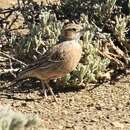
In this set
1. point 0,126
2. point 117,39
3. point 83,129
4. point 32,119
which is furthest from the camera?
point 117,39

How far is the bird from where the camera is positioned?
8164mm

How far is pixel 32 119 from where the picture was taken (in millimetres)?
6246

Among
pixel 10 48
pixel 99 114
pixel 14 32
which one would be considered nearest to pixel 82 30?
pixel 99 114

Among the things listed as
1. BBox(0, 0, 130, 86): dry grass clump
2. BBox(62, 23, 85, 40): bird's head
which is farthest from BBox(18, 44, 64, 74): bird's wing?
BBox(0, 0, 130, 86): dry grass clump

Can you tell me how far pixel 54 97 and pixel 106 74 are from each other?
1.01 meters

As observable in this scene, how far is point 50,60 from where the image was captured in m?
8.32

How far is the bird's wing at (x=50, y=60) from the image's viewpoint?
27.0ft

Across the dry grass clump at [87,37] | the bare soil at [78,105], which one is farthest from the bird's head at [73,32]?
the bare soil at [78,105]

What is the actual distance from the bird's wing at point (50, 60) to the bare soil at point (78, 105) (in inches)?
19.4

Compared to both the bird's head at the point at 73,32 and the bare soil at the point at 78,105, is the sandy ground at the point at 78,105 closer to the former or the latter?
the bare soil at the point at 78,105

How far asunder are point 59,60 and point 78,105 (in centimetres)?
70

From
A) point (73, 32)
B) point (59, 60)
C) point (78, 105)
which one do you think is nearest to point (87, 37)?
point (73, 32)

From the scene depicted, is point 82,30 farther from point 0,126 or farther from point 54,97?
point 0,126

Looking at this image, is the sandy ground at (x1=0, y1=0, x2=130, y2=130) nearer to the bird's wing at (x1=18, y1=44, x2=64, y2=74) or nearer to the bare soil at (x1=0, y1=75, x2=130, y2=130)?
the bare soil at (x1=0, y1=75, x2=130, y2=130)
